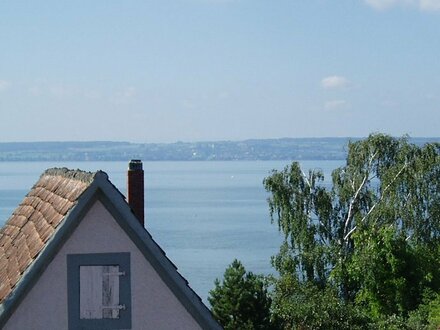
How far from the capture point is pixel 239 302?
2769 centimetres

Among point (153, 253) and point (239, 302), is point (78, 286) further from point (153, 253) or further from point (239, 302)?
point (239, 302)

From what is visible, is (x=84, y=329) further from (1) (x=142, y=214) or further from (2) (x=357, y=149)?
(2) (x=357, y=149)

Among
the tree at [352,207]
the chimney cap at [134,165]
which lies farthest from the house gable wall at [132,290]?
the tree at [352,207]

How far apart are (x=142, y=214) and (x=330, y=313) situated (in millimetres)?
19228

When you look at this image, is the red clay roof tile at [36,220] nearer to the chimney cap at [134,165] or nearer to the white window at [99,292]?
the white window at [99,292]

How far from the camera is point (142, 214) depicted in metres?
12.9

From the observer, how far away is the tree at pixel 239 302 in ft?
90.2

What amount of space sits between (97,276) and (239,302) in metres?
17.0

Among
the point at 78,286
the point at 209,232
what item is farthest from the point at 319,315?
the point at 209,232

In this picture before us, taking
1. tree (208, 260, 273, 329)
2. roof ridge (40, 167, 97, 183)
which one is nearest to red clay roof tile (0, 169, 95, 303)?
roof ridge (40, 167, 97, 183)

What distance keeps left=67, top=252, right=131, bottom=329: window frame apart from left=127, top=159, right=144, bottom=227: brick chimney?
181 centimetres

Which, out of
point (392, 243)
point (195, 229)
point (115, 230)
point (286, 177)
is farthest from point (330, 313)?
point (195, 229)

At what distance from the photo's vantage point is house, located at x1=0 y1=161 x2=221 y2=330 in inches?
422

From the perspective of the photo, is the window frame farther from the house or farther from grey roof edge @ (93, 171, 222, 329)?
grey roof edge @ (93, 171, 222, 329)
